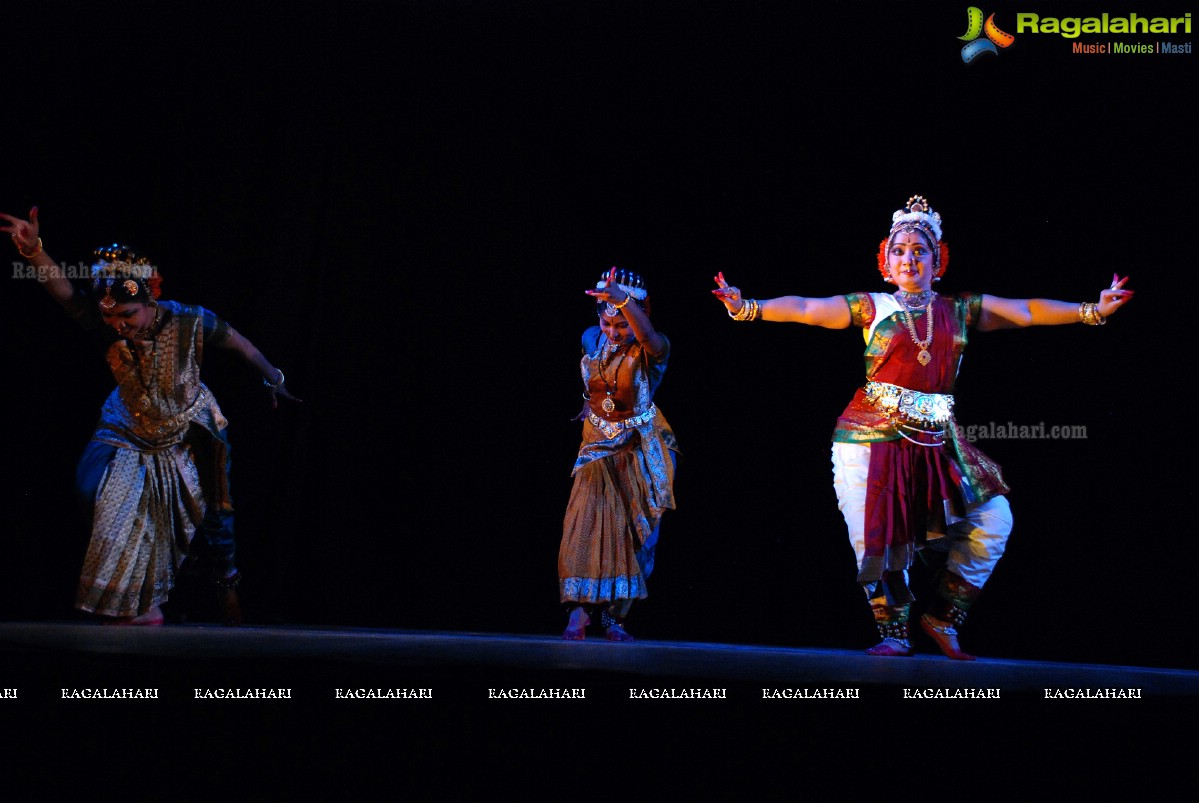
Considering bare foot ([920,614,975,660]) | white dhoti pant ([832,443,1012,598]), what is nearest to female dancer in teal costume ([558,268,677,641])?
white dhoti pant ([832,443,1012,598])

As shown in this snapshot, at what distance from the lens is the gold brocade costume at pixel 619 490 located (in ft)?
14.6

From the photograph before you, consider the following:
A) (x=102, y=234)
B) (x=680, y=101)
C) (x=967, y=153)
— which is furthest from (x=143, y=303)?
(x=967, y=153)

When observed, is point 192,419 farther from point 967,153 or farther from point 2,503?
point 967,153

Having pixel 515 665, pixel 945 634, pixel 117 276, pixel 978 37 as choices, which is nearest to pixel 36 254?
pixel 117 276

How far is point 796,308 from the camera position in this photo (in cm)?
398

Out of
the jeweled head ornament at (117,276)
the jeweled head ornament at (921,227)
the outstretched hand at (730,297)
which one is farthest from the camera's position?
the jeweled head ornament at (117,276)

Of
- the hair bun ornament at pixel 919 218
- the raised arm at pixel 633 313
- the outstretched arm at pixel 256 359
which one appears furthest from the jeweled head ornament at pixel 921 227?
the outstretched arm at pixel 256 359

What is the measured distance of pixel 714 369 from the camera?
16.7 feet

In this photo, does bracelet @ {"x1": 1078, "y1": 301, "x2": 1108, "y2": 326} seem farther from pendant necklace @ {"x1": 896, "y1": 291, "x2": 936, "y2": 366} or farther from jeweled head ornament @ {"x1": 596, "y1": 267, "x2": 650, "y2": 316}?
jeweled head ornament @ {"x1": 596, "y1": 267, "x2": 650, "y2": 316}

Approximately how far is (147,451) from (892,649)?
2.82 m

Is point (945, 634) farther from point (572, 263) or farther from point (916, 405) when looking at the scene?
point (572, 263)

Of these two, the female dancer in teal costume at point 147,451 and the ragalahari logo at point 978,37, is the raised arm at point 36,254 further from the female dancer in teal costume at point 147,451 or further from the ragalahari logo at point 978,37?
the ragalahari logo at point 978,37

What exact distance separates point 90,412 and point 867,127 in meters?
3.52

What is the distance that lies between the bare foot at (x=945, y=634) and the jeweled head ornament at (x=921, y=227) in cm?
117
